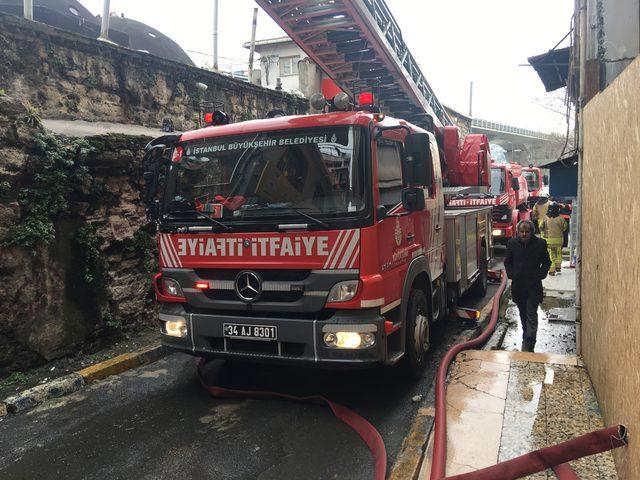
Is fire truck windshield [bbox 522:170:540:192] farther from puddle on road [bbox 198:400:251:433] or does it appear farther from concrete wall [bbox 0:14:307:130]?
puddle on road [bbox 198:400:251:433]

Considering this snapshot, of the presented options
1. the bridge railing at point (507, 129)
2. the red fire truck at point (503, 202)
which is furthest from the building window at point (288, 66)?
the red fire truck at point (503, 202)

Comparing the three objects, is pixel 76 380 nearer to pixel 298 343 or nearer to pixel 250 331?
pixel 250 331

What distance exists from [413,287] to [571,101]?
442cm

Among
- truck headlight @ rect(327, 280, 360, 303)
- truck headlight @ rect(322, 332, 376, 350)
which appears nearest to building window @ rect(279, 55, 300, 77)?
truck headlight @ rect(327, 280, 360, 303)

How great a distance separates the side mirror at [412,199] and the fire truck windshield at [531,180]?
1734 centimetres

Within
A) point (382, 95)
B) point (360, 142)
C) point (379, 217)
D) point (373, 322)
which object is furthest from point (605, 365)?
point (382, 95)

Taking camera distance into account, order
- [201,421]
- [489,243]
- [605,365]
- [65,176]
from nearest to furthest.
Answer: [605,365] < [201,421] < [65,176] < [489,243]

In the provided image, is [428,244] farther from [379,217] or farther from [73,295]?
[73,295]

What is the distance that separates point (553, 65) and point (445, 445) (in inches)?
262

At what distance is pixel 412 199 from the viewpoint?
436cm

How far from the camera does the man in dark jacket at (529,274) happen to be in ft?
18.1

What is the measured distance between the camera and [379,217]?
3936 mm

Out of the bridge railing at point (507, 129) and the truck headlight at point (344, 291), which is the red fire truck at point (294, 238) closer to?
the truck headlight at point (344, 291)

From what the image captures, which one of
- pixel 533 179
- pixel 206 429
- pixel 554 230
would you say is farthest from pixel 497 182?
pixel 206 429
